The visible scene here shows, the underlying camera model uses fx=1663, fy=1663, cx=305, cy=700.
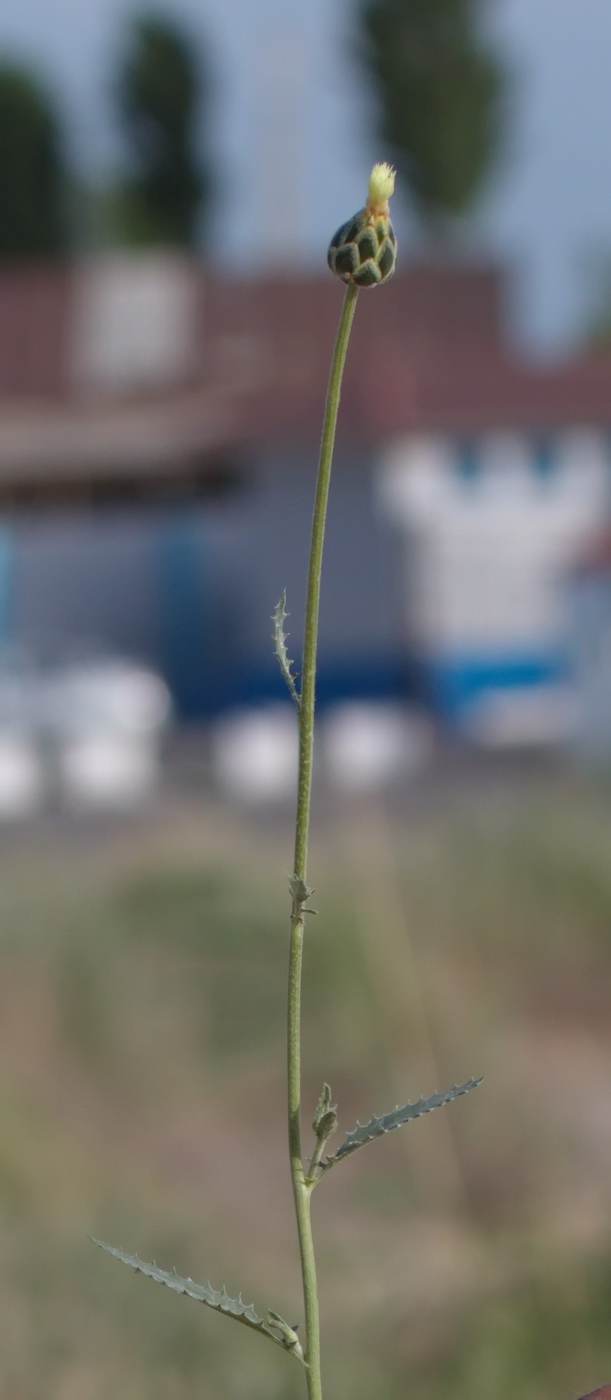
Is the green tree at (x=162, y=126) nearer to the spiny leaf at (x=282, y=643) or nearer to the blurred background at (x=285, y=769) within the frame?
the blurred background at (x=285, y=769)

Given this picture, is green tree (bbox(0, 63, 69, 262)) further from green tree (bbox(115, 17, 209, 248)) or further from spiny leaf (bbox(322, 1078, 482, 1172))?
spiny leaf (bbox(322, 1078, 482, 1172))

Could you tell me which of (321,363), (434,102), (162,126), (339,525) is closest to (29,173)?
(162,126)

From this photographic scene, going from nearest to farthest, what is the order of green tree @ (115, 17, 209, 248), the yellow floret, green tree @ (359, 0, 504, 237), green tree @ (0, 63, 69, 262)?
the yellow floret
green tree @ (359, 0, 504, 237)
green tree @ (0, 63, 69, 262)
green tree @ (115, 17, 209, 248)

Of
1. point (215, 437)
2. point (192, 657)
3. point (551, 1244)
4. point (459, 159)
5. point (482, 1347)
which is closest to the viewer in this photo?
point (482, 1347)

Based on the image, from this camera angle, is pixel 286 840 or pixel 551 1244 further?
pixel 286 840

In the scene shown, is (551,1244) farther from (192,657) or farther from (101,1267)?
(192,657)

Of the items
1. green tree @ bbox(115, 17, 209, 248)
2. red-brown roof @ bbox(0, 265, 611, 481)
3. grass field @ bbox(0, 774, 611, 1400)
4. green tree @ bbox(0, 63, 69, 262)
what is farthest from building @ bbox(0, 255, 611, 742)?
green tree @ bbox(115, 17, 209, 248)

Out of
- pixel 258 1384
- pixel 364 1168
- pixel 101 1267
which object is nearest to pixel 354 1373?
pixel 258 1384
